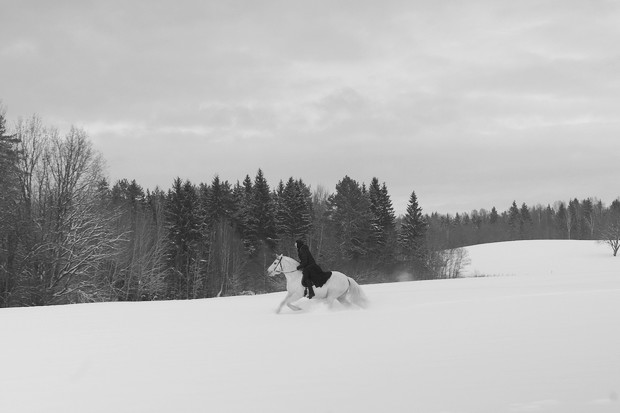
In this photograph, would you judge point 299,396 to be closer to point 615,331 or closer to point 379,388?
point 379,388

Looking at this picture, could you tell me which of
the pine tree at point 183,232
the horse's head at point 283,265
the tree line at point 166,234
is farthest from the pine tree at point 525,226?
the horse's head at point 283,265

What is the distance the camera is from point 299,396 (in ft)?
19.9

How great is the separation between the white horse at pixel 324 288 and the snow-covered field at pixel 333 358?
445 millimetres

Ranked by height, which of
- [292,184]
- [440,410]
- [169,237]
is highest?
[292,184]

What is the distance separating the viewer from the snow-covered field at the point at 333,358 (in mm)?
5914

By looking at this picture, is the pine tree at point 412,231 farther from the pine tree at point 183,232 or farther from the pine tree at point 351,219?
the pine tree at point 183,232

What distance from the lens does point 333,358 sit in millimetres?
7906

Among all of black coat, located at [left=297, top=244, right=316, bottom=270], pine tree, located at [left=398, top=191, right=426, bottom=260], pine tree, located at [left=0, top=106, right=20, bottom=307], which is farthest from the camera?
pine tree, located at [left=398, top=191, right=426, bottom=260]

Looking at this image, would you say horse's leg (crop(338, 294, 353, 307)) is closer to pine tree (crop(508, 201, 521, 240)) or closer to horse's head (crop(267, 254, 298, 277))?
horse's head (crop(267, 254, 298, 277))

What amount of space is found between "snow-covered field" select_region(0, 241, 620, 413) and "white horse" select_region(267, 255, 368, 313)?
45 cm

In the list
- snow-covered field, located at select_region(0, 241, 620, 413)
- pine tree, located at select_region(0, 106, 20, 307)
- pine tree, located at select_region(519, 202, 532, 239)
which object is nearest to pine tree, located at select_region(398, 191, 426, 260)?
pine tree, located at select_region(0, 106, 20, 307)

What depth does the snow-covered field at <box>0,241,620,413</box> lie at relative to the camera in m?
5.91

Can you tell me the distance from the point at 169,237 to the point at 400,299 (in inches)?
1952

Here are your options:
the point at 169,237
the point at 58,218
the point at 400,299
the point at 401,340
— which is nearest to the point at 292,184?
the point at 169,237
